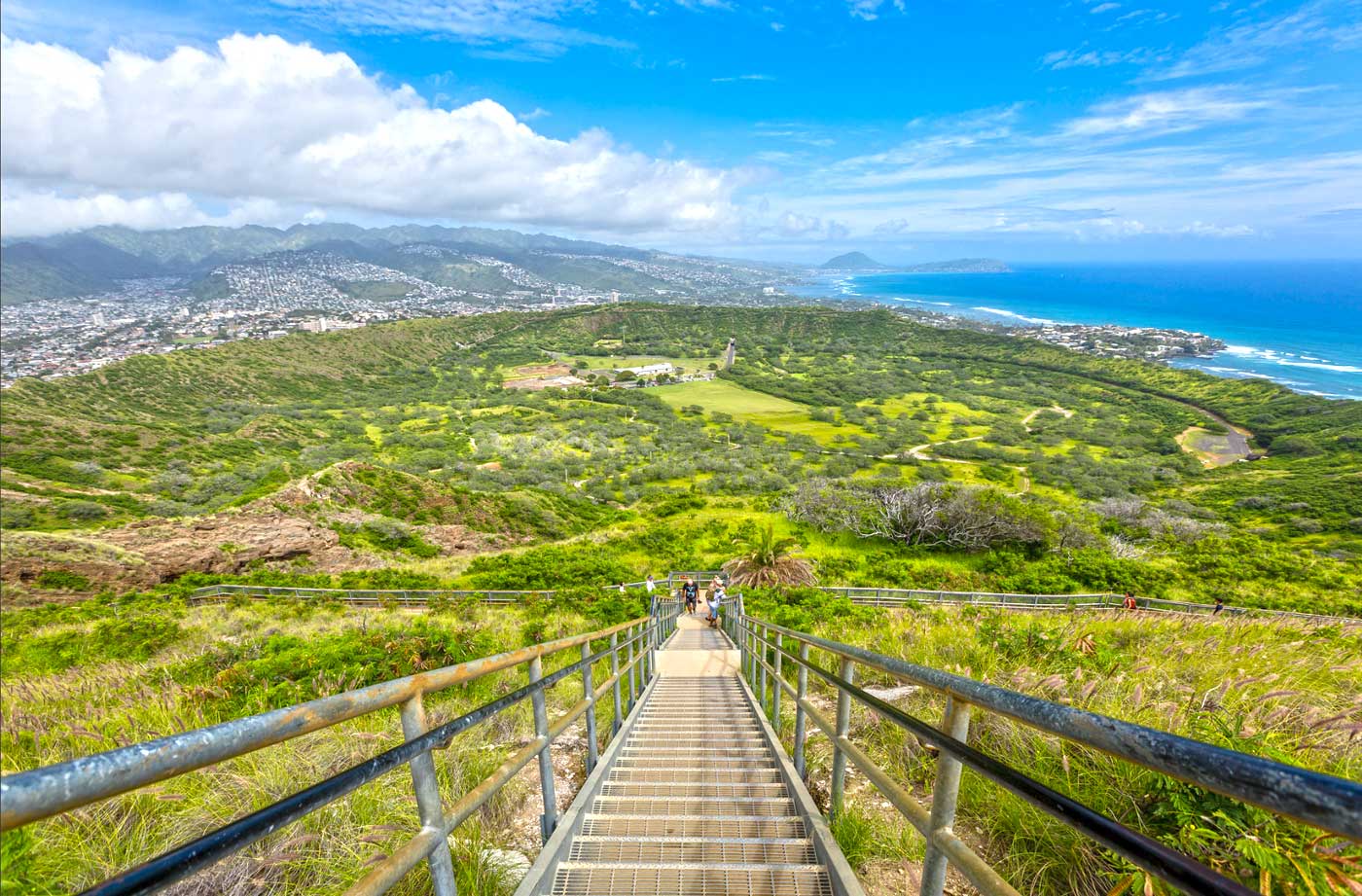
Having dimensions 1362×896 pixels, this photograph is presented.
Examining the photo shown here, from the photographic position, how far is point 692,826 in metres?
3.19

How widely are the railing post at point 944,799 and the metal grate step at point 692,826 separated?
154cm

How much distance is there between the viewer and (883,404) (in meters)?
80.0

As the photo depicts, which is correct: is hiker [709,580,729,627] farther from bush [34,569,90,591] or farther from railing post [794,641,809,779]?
bush [34,569,90,591]

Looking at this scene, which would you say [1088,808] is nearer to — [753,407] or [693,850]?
[693,850]

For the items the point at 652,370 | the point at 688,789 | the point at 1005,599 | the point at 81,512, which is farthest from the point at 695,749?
the point at 652,370

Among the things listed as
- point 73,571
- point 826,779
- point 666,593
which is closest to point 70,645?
point 73,571

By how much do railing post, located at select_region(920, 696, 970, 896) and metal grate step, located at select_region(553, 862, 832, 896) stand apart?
115cm

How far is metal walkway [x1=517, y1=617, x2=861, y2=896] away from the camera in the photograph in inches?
105

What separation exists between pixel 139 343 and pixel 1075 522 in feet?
552

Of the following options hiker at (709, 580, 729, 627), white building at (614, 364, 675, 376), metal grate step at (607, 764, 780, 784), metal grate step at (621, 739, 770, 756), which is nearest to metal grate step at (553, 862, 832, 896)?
metal grate step at (607, 764, 780, 784)

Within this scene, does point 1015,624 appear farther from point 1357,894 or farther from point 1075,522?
point 1075,522

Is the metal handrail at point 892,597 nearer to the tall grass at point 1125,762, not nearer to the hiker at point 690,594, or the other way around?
the hiker at point 690,594

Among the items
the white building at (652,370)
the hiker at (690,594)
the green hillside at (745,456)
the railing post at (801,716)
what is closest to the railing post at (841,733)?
the railing post at (801,716)

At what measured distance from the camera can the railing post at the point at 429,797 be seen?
1.69 m
